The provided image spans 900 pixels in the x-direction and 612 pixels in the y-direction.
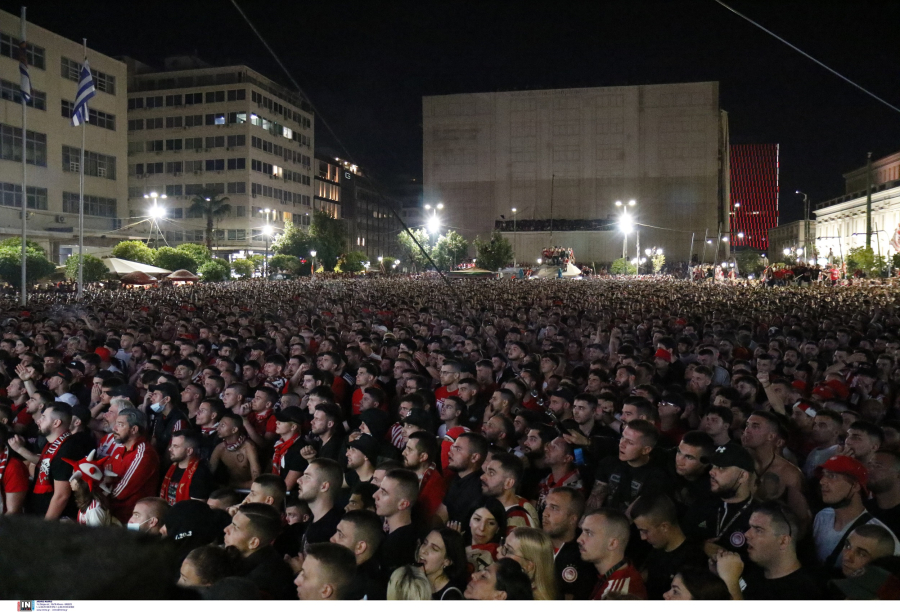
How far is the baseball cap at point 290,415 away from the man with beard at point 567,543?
2607 mm

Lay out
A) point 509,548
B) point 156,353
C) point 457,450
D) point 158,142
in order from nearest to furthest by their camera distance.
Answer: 1. point 509,548
2. point 457,450
3. point 156,353
4. point 158,142

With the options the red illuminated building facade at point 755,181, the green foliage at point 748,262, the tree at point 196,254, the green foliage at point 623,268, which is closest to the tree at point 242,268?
the tree at point 196,254

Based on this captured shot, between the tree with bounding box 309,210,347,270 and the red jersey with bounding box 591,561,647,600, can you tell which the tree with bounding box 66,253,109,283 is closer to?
the red jersey with bounding box 591,561,647,600

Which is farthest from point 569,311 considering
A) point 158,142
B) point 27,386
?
point 158,142

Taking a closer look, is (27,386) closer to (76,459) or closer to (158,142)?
(76,459)

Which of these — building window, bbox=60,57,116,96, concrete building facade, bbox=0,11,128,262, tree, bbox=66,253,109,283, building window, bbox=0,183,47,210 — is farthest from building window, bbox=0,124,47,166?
tree, bbox=66,253,109,283

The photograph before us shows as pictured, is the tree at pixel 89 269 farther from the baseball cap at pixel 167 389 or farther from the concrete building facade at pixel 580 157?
the concrete building facade at pixel 580 157

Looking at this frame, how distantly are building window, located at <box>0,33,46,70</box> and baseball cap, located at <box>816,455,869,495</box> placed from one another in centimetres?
5125

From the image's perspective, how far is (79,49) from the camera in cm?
5103

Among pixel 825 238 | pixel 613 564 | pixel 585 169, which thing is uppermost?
pixel 585 169

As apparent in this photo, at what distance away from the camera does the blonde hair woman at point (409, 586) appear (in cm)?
347

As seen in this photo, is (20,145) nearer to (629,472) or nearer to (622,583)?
(629,472)

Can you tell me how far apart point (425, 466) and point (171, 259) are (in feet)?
122

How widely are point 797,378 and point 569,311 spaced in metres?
8.42
